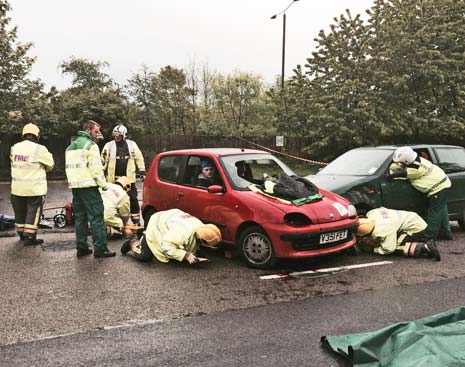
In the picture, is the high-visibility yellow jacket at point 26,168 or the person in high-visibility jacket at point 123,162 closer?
the high-visibility yellow jacket at point 26,168

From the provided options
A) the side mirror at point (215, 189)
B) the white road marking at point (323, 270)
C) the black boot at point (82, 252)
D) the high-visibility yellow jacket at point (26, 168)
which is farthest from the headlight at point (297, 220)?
the high-visibility yellow jacket at point (26, 168)

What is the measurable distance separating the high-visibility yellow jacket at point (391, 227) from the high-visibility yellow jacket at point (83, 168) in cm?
403

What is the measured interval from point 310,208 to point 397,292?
146 centimetres

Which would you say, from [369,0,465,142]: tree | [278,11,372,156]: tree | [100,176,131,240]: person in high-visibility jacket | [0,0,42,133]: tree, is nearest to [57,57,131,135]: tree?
[0,0,42,133]: tree

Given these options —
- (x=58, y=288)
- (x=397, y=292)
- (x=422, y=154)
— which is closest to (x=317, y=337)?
(x=397, y=292)

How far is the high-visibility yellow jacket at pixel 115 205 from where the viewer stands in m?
7.83

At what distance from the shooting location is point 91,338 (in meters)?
3.83

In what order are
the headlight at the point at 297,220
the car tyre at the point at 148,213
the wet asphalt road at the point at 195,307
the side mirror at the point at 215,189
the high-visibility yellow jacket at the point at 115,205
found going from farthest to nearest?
1. the high-visibility yellow jacket at the point at 115,205
2. the car tyre at the point at 148,213
3. the side mirror at the point at 215,189
4. the headlight at the point at 297,220
5. the wet asphalt road at the point at 195,307

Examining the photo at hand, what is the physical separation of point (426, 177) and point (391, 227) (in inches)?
51.3

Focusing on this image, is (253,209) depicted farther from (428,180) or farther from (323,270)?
(428,180)

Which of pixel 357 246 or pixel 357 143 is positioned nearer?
pixel 357 246

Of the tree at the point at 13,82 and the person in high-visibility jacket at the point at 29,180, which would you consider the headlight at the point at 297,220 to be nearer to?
the person in high-visibility jacket at the point at 29,180

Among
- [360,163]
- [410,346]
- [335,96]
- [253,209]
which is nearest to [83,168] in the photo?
[253,209]

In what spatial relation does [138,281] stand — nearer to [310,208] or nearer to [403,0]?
[310,208]
